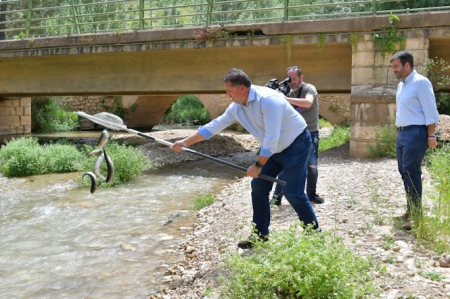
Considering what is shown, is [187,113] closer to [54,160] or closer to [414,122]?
[54,160]

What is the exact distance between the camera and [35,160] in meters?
13.4

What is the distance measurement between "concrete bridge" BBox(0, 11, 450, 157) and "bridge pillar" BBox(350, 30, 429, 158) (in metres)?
0.02

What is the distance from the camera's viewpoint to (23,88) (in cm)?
1866

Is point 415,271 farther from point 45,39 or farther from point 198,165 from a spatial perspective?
point 45,39

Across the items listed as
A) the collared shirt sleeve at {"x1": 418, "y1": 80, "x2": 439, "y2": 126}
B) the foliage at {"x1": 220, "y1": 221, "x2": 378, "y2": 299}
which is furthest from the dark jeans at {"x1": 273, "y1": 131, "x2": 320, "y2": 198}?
the foliage at {"x1": 220, "y1": 221, "x2": 378, "y2": 299}

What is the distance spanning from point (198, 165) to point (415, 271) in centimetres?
1073

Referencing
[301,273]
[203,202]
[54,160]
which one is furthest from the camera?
[54,160]

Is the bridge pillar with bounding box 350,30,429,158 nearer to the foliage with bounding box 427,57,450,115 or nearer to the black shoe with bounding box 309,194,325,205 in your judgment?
the foliage with bounding box 427,57,450,115

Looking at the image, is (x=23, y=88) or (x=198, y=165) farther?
(x=23, y=88)

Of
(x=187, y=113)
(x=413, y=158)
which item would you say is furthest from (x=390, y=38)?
(x=187, y=113)

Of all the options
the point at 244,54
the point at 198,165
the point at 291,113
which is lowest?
the point at 198,165

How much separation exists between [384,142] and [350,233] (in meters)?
6.57

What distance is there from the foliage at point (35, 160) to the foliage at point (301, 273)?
971 cm

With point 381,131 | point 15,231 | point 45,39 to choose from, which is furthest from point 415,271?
point 45,39
